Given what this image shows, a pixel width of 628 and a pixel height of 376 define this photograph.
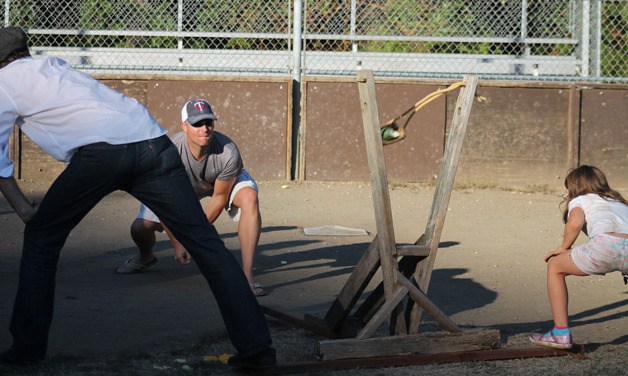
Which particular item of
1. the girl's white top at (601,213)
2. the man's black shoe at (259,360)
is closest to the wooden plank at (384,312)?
the man's black shoe at (259,360)

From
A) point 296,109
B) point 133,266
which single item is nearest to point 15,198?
point 133,266

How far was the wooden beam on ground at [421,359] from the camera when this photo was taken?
15.4 ft

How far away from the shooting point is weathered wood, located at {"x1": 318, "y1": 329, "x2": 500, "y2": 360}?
479 cm

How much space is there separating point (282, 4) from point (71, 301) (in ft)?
23.5

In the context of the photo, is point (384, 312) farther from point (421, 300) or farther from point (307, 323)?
point (307, 323)

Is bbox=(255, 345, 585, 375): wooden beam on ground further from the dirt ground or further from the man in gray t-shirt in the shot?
the man in gray t-shirt

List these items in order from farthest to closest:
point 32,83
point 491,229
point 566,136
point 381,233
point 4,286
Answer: point 566,136 < point 491,229 < point 4,286 < point 381,233 < point 32,83

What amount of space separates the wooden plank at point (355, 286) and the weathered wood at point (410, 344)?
1.37 ft

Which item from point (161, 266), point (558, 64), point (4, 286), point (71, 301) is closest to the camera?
point (71, 301)

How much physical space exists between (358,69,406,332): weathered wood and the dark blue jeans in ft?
2.57

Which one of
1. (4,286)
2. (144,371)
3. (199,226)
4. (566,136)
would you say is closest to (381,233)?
(199,226)

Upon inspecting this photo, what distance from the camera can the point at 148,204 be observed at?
462 centimetres

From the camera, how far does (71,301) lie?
244 inches

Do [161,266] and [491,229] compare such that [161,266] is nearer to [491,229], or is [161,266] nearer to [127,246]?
[127,246]
